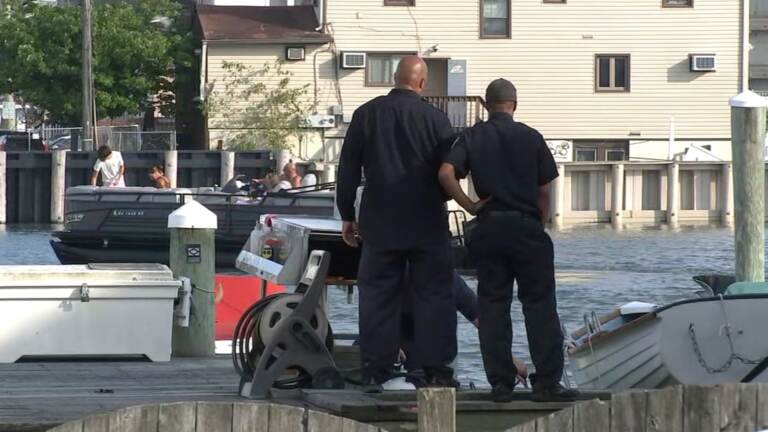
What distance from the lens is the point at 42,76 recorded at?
42.0 m

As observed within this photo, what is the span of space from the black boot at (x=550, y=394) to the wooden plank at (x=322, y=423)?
7.84 feet

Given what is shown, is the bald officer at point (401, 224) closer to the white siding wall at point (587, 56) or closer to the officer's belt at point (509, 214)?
the officer's belt at point (509, 214)

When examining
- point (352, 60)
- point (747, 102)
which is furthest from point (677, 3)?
point (747, 102)

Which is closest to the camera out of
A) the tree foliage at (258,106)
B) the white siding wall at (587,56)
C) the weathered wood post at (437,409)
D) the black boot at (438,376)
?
the weathered wood post at (437,409)

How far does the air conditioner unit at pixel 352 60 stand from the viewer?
40844mm

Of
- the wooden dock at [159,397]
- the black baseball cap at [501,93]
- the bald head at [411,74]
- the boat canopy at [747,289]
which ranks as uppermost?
the bald head at [411,74]

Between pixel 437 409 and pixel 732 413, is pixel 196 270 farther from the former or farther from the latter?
pixel 732 413

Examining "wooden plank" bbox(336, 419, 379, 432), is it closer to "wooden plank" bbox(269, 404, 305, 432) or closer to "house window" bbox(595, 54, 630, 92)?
"wooden plank" bbox(269, 404, 305, 432)

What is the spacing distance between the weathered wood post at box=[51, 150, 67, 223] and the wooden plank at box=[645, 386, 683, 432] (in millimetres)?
31323

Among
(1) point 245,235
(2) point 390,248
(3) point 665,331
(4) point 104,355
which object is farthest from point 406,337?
(1) point 245,235

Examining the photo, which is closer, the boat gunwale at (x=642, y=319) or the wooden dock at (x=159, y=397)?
the wooden dock at (x=159, y=397)

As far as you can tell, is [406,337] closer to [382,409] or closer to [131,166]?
[382,409]

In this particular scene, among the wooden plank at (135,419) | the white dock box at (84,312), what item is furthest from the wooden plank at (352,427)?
the white dock box at (84,312)

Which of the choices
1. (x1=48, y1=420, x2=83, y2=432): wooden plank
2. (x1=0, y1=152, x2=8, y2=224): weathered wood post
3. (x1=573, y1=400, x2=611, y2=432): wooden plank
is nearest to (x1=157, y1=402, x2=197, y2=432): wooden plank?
(x1=48, y1=420, x2=83, y2=432): wooden plank
